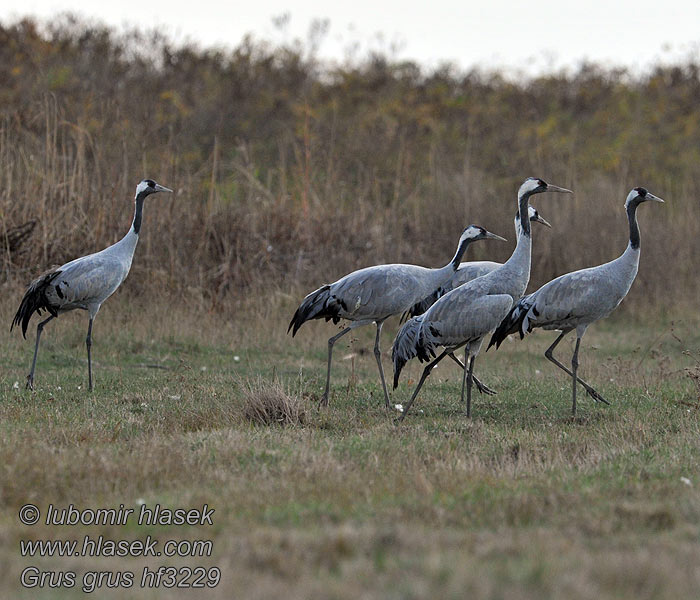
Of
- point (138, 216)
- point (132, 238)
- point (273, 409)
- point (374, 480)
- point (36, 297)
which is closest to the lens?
point (374, 480)

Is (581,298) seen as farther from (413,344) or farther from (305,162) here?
(305,162)

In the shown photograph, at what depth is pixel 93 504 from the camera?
434 cm

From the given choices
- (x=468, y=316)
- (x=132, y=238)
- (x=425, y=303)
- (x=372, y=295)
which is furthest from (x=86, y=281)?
(x=468, y=316)

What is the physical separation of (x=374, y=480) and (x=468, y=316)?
8.05 feet

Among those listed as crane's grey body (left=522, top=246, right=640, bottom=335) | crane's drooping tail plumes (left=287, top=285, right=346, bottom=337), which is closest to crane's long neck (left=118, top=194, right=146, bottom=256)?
crane's drooping tail plumes (left=287, top=285, right=346, bottom=337)

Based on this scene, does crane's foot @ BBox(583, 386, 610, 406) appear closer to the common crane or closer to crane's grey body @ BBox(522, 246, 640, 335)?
crane's grey body @ BBox(522, 246, 640, 335)

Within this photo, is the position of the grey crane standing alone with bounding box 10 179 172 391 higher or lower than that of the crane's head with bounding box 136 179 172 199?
lower

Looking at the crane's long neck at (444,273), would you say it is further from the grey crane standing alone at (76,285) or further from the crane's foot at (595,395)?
the grey crane standing alone at (76,285)

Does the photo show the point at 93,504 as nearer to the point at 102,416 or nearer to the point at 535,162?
the point at 102,416

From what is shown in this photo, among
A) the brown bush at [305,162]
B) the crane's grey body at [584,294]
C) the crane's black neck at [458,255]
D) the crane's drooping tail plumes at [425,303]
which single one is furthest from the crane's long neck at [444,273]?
the brown bush at [305,162]

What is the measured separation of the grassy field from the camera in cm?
341

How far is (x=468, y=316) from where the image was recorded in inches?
277

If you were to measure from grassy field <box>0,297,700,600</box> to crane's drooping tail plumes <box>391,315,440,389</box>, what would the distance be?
1.27ft

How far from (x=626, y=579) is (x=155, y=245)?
9063 millimetres
